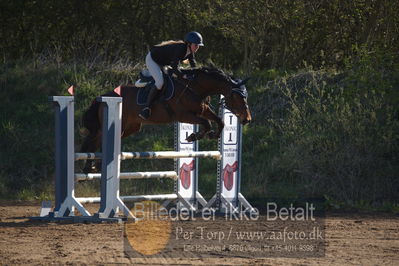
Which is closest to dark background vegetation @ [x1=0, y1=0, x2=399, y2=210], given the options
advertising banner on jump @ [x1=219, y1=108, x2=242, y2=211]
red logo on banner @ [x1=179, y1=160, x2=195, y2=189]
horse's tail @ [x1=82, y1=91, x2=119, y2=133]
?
horse's tail @ [x1=82, y1=91, x2=119, y2=133]

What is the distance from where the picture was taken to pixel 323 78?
491 inches

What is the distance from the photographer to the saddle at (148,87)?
831cm

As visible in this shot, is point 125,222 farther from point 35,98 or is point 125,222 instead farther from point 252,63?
point 252,63

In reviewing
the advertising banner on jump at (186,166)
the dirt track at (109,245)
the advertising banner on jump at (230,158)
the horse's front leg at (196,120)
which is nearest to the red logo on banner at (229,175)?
the advertising banner on jump at (230,158)

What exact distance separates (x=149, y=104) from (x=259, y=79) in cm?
500

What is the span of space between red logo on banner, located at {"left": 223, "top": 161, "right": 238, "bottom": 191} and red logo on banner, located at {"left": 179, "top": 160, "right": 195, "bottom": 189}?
1.34 feet

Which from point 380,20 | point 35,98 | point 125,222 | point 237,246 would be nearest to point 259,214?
point 125,222

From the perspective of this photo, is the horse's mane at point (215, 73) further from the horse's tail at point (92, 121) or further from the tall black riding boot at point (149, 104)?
the horse's tail at point (92, 121)

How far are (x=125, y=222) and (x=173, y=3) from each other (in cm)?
864

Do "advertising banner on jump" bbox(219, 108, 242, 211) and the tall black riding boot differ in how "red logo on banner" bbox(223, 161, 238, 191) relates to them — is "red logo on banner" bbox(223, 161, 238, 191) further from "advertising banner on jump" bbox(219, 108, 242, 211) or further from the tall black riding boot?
the tall black riding boot

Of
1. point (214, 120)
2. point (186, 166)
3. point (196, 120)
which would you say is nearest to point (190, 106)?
point (196, 120)

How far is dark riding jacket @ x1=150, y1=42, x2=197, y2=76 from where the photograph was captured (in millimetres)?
7812

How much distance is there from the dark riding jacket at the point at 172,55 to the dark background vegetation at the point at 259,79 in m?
2.39

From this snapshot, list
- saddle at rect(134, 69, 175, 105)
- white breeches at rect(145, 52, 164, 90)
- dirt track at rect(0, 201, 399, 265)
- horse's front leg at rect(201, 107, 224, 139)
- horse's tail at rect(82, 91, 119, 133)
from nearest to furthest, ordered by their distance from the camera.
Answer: dirt track at rect(0, 201, 399, 265), horse's front leg at rect(201, 107, 224, 139), white breeches at rect(145, 52, 164, 90), saddle at rect(134, 69, 175, 105), horse's tail at rect(82, 91, 119, 133)
